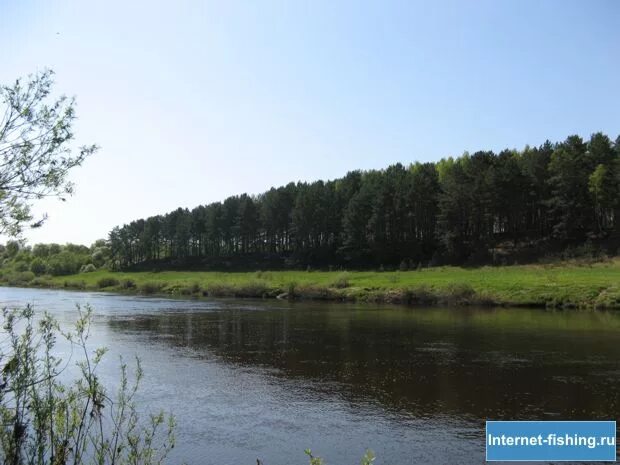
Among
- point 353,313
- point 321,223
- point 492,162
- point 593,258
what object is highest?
point 492,162

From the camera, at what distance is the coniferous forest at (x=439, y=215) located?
3142 inches

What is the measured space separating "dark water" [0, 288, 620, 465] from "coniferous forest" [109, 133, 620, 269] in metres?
46.0

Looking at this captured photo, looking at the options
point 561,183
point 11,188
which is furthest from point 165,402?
point 561,183

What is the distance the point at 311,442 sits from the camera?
1420 cm

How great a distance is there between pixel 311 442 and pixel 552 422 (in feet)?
23.6

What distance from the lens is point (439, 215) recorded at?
8756cm

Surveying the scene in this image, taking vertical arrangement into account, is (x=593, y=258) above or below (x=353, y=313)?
above

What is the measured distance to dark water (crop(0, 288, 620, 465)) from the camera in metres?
14.2

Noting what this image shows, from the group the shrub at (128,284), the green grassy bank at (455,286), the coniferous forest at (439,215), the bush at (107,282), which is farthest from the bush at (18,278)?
the green grassy bank at (455,286)

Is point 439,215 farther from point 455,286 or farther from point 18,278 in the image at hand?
point 18,278

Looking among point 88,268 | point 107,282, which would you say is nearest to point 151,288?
point 107,282

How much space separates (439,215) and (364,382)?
70119 millimetres

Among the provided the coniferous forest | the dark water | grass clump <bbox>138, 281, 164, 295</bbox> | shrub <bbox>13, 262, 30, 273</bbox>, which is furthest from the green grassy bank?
shrub <bbox>13, 262, 30, 273</bbox>

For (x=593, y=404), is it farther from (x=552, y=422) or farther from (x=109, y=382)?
(x=109, y=382)
